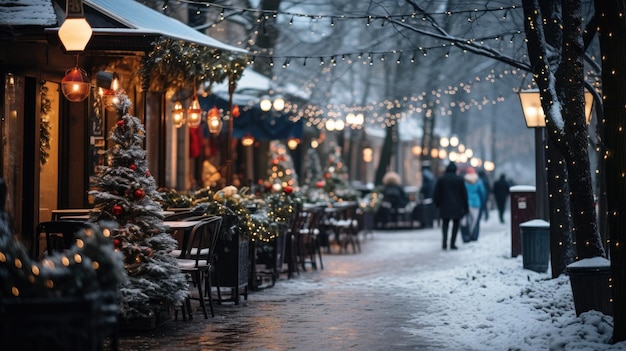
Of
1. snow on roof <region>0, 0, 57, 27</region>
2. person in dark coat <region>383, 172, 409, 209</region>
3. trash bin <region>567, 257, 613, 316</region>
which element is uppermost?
snow on roof <region>0, 0, 57, 27</region>

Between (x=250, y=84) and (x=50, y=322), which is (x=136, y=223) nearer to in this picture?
(x=50, y=322)

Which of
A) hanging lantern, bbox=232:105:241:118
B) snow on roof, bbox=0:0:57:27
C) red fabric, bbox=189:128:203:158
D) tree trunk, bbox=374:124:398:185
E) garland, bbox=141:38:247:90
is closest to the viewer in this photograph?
snow on roof, bbox=0:0:57:27

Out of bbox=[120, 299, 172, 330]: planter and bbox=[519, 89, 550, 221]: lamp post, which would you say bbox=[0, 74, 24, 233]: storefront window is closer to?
bbox=[120, 299, 172, 330]: planter

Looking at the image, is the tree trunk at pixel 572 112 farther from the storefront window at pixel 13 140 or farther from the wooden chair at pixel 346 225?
the wooden chair at pixel 346 225

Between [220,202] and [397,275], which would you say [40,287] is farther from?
[397,275]

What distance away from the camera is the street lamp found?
16.7 metres

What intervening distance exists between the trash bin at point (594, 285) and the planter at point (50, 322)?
5962 mm

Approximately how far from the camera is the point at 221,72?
54.9 feet

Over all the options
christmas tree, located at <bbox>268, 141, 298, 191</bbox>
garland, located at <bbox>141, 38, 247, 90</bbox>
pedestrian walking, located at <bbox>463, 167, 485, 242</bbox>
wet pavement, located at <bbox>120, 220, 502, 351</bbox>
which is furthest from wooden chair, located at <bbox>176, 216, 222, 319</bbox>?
pedestrian walking, located at <bbox>463, 167, 485, 242</bbox>

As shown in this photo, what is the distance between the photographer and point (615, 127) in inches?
376

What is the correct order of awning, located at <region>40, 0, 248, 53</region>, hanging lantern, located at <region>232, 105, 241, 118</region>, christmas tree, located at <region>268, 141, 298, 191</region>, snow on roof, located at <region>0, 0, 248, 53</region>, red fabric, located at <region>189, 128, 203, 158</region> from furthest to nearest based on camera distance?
christmas tree, located at <region>268, 141, 298, 191</region> → red fabric, located at <region>189, 128, 203, 158</region> → hanging lantern, located at <region>232, 105, 241, 118</region> → awning, located at <region>40, 0, 248, 53</region> → snow on roof, located at <region>0, 0, 248, 53</region>

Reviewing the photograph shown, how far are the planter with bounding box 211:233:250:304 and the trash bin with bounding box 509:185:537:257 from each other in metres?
7.38

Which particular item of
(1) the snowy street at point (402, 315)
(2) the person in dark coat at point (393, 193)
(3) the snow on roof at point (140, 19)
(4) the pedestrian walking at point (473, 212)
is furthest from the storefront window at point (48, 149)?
(2) the person in dark coat at point (393, 193)

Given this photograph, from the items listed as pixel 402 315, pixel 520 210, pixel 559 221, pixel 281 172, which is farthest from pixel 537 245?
pixel 281 172
